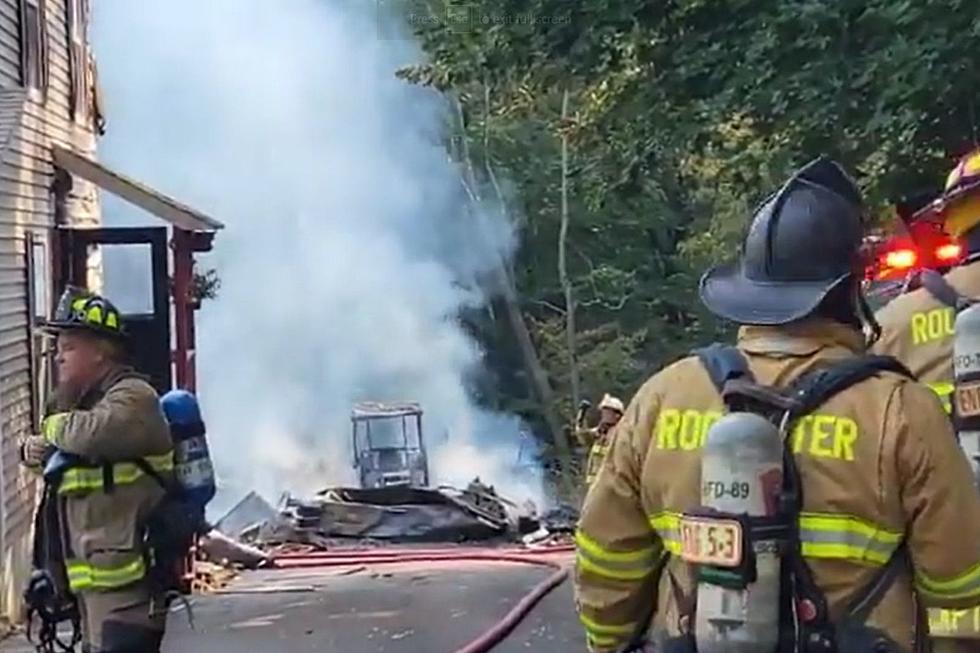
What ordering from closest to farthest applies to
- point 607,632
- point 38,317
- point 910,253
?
1. point 607,632
2. point 910,253
3. point 38,317

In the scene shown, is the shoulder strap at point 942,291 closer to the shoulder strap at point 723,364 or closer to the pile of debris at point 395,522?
the shoulder strap at point 723,364

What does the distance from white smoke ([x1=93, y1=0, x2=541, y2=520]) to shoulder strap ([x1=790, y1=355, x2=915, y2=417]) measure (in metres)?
34.9

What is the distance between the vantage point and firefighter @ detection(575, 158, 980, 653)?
10.2 ft

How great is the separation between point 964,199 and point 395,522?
17.1m

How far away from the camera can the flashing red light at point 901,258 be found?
577 cm

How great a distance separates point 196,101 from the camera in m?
37.3

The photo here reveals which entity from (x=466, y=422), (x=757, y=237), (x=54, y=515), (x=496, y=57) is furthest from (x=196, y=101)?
(x=757, y=237)

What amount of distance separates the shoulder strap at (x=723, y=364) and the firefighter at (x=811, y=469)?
0.02 meters

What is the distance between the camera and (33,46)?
15.8m

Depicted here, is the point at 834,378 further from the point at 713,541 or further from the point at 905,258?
the point at 905,258

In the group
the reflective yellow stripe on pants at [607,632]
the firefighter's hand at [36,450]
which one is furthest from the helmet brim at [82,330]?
the reflective yellow stripe on pants at [607,632]

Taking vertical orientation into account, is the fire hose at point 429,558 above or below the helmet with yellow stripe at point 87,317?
below

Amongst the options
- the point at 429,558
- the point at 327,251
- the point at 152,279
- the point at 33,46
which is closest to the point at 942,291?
the point at 152,279

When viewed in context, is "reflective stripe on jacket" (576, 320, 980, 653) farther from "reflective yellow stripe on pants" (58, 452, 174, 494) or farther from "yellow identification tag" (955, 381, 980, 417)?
"reflective yellow stripe on pants" (58, 452, 174, 494)
